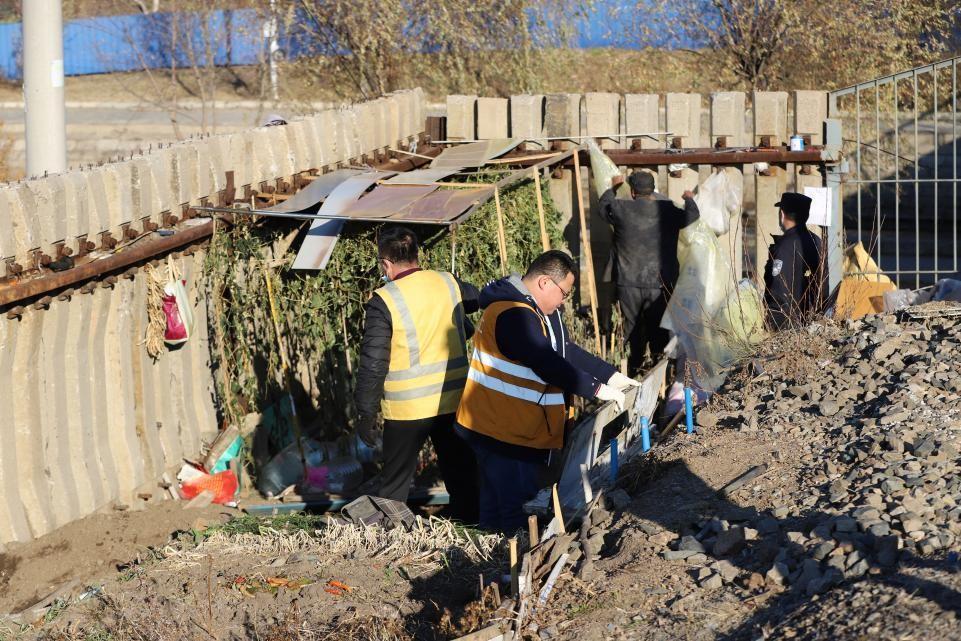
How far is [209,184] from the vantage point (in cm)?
784

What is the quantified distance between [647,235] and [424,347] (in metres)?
3.33

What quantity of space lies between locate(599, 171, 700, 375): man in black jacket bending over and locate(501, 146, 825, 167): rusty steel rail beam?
0.54 m

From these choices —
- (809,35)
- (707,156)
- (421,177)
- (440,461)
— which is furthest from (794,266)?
(809,35)

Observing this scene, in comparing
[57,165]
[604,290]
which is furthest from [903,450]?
[57,165]

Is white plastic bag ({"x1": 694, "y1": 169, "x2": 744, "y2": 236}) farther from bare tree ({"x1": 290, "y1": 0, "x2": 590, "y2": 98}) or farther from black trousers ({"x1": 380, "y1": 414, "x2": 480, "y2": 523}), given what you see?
bare tree ({"x1": 290, "y1": 0, "x2": 590, "y2": 98})

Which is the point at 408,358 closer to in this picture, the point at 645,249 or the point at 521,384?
the point at 521,384

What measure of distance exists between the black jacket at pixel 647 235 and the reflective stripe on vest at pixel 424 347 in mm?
3027

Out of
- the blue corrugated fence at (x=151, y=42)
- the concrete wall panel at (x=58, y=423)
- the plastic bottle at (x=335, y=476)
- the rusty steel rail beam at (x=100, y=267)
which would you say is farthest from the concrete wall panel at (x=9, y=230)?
the blue corrugated fence at (x=151, y=42)

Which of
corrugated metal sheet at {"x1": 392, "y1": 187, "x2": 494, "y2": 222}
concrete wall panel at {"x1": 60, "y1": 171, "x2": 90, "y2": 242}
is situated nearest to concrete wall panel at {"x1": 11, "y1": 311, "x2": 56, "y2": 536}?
concrete wall panel at {"x1": 60, "y1": 171, "x2": 90, "y2": 242}

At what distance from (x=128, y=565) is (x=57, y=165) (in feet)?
10.6

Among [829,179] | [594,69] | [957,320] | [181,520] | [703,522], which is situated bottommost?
[181,520]

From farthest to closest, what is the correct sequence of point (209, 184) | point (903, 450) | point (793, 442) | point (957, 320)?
1. point (209, 184)
2. point (957, 320)
3. point (793, 442)
4. point (903, 450)

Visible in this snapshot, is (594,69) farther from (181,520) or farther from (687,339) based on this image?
(181,520)

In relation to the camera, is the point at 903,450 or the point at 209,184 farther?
the point at 209,184
